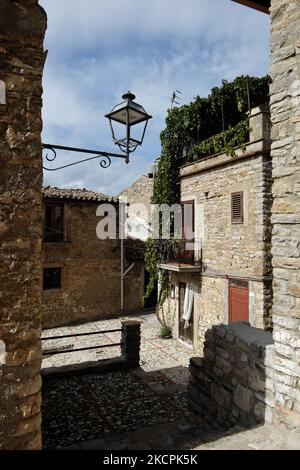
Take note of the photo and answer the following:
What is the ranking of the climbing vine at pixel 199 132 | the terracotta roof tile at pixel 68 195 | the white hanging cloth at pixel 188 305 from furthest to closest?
the terracotta roof tile at pixel 68 195 < the white hanging cloth at pixel 188 305 < the climbing vine at pixel 199 132

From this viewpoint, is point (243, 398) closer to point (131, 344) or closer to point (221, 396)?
point (221, 396)

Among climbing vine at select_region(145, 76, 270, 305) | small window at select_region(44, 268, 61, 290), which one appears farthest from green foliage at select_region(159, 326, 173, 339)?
small window at select_region(44, 268, 61, 290)

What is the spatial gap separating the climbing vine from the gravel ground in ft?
18.8

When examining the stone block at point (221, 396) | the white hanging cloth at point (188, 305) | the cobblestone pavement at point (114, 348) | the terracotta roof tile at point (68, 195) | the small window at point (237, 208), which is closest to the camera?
the stone block at point (221, 396)

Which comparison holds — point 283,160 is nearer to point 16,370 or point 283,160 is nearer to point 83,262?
point 16,370

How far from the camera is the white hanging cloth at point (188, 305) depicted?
38.3ft

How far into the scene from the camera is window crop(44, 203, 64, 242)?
48.4 ft

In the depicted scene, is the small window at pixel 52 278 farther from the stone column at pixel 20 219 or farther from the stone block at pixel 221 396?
the stone column at pixel 20 219

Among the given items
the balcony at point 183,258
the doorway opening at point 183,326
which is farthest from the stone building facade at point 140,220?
the doorway opening at point 183,326

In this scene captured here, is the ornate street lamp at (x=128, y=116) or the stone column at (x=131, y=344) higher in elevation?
the ornate street lamp at (x=128, y=116)

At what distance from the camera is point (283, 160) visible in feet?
12.9

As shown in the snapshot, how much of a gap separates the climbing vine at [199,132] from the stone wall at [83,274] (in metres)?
3.22

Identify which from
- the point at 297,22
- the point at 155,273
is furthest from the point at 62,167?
the point at 155,273

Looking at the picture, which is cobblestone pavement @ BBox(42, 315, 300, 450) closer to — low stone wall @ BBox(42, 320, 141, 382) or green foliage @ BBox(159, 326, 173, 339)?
low stone wall @ BBox(42, 320, 141, 382)
